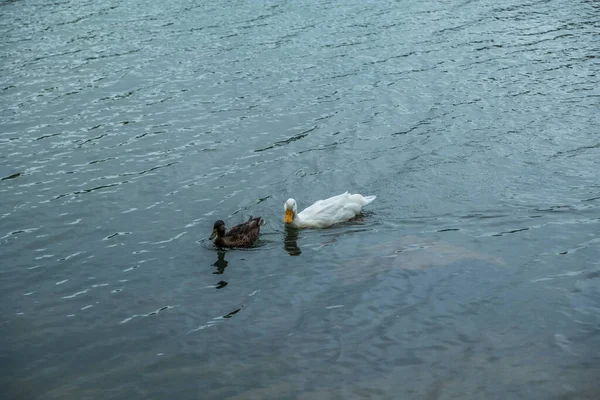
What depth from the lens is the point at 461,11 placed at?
31.4 m

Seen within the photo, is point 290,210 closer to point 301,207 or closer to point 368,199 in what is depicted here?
point 301,207

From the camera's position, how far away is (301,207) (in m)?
15.9

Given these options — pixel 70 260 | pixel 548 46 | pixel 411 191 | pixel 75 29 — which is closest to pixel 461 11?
pixel 548 46

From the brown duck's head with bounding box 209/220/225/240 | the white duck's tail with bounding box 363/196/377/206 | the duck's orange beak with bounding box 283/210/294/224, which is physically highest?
the brown duck's head with bounding box 209/220/225/240

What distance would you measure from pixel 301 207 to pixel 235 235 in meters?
2.62

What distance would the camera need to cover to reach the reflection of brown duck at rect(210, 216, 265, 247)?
1357 cm

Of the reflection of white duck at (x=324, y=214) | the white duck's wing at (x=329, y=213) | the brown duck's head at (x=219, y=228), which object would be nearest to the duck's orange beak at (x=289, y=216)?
the reflection of white duck at (x=324, y=214)

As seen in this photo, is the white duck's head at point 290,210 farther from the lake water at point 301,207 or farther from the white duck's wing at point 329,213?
the lake water at point 301,207

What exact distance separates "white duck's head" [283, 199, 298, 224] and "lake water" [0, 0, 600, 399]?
0.35 m

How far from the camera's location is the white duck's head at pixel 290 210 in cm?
1438

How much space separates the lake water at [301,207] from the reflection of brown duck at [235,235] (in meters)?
0.24

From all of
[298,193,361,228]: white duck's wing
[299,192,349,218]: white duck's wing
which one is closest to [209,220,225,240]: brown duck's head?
[298,193,361,228]: white duck's wing

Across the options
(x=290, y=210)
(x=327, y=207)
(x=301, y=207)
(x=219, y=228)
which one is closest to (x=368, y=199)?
(x=327, y=207)

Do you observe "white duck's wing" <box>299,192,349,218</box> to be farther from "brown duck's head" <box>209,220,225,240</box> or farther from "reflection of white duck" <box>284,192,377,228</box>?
"brown duck's head" <box>209,220,225,240</box>
